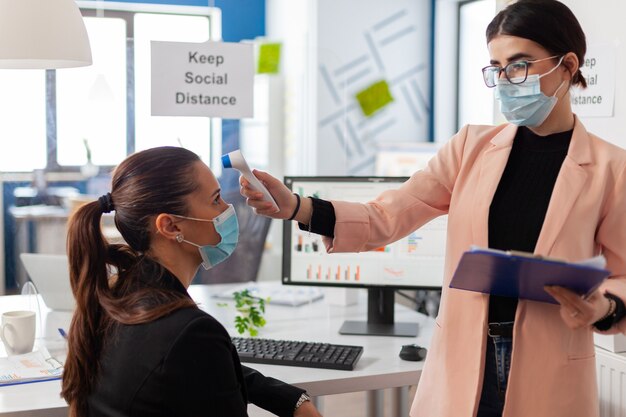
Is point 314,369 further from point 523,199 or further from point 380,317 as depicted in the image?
point 523,199

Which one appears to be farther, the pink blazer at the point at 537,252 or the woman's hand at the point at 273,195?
the woman's hand at the point at 273,195

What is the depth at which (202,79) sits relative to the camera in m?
2.63

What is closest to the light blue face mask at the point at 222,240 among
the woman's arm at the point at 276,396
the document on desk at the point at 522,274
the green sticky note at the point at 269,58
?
the woman's arm at the point at 276,396

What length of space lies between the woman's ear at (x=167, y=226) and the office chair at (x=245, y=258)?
7.28ft

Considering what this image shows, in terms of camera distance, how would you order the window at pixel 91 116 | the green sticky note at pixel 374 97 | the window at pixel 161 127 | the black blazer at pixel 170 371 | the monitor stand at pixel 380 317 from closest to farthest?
the black blazer at pixel 170 371 → the monitor stand at pixel 380 317 → the window at pixel 161 127 → the window at pixel 91 116 → the green sticky note at pixel 374 97

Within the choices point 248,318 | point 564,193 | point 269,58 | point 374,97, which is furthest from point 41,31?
point 374,97

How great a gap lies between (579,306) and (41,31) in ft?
5.30

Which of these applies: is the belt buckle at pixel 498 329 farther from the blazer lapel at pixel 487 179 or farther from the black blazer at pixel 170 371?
the black blazer at pixel 170 371

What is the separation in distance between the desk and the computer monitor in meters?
0.09

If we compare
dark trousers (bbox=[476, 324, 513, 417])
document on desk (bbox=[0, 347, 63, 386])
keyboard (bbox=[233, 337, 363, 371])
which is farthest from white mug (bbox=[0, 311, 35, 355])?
dark trousers (bbox=[476, 324, 513, 417])

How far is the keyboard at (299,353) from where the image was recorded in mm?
2025

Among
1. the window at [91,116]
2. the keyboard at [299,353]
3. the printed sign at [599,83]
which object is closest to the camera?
the keyboard at [299,353]

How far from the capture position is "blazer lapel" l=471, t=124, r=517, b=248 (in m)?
1.56

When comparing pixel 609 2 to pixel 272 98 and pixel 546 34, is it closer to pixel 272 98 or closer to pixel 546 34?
pixel 546 34
